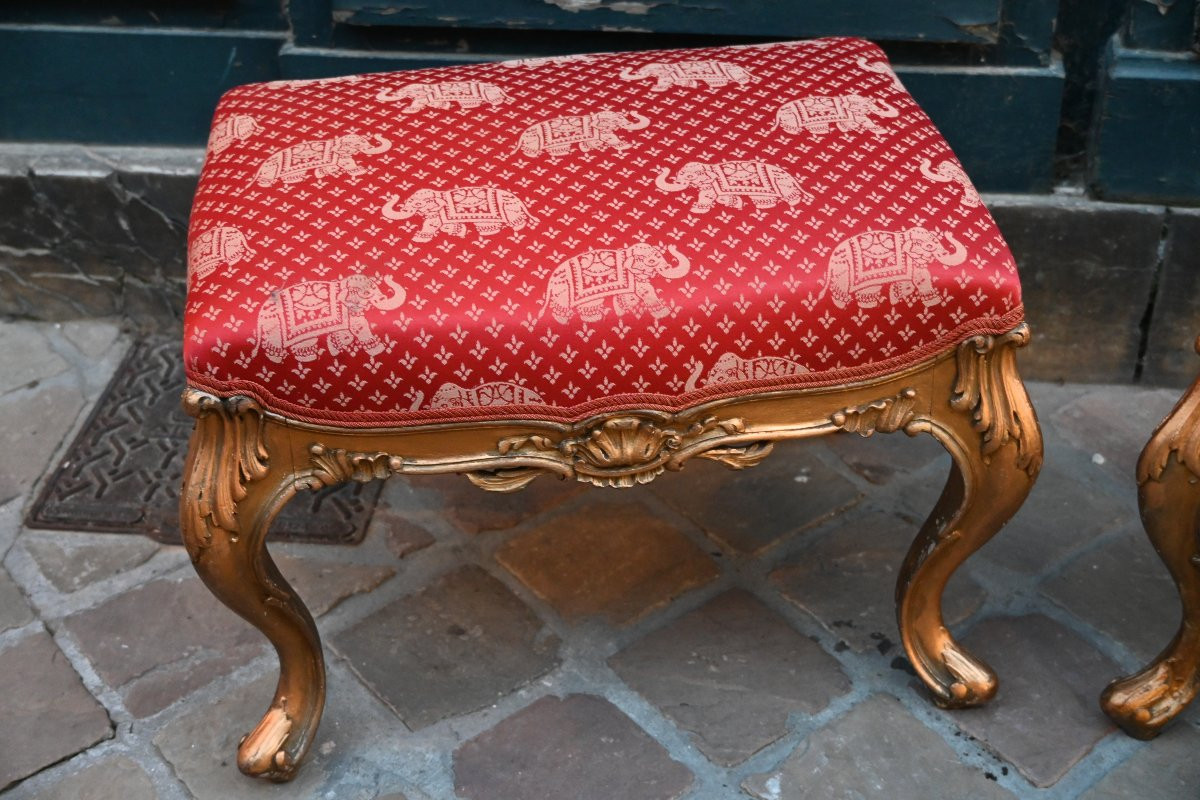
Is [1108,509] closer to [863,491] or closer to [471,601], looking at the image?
[863,491]

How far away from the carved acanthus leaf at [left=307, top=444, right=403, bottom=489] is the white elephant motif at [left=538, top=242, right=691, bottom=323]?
23 centimetres

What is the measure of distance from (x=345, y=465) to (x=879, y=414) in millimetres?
535

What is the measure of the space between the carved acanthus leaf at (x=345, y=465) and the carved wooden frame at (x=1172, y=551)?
0.77 metres

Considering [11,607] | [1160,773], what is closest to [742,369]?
[1160,773]

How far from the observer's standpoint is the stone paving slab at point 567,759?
5.16 ft

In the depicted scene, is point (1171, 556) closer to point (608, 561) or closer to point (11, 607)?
point (608, 561)

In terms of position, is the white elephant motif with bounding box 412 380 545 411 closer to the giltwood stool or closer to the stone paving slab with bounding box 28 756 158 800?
the giltwood stool

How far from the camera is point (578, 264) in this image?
1317 mm

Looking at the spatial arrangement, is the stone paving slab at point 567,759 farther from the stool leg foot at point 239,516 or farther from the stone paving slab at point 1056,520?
the stone paving slab at point 1056,520

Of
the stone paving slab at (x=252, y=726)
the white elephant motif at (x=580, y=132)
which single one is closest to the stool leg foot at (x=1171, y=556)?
the white elephant motif at (x=580, y=132)

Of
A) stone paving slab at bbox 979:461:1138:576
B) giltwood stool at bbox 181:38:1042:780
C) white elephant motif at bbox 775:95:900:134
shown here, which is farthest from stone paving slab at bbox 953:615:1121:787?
white elephant motif at bbox 775:95:900:134

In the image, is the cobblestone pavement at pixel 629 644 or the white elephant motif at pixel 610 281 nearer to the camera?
the white elephant motif at pixel 610 281

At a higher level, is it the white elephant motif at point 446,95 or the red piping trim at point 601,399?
the white elephant motif at point 446,95

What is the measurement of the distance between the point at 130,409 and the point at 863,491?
1124 mm
